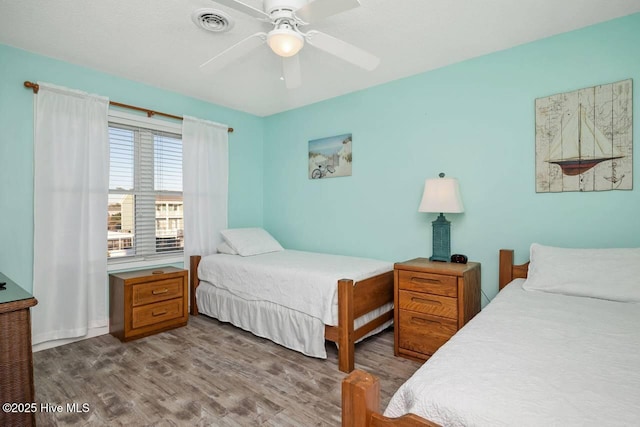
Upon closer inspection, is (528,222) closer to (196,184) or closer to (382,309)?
(382,309)

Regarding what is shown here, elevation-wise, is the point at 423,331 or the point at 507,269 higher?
the point at 507,269

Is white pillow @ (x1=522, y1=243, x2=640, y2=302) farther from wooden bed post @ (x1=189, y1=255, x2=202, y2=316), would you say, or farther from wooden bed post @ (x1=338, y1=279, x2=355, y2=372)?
wooden bed post @ (x1=189, y1=255, x2=202, y2=316)

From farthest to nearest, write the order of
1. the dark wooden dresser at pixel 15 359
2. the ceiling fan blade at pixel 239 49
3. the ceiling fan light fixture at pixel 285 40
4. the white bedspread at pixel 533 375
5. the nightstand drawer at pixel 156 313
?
the nightstand drawer at pixel 156 313, the ceiling fan blade at pixel 239 49, the ceiling fan light fixture at pixel 285 40, the dark wooden dresser at pixel 15 359, the white bedspread at pixel 533 375

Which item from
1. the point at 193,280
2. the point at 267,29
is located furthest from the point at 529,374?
the point at 193,280

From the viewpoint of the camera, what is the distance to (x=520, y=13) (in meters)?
2.08

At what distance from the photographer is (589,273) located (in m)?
1.91

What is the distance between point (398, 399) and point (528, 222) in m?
2.06

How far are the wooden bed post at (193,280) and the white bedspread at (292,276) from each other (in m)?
0.07

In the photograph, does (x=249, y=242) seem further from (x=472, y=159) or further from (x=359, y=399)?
(x=359, y=399)

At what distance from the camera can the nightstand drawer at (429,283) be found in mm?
2330

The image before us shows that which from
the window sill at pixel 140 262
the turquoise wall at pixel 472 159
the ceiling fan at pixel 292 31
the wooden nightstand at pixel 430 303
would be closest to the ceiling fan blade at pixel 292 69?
the ceiling fan at pixel 292 31

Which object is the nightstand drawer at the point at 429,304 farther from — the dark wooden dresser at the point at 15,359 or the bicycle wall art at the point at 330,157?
the dark wooden dresser at the point at 15,359

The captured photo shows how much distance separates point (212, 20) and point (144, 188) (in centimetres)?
190

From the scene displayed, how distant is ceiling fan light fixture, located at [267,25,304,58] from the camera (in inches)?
70.2
